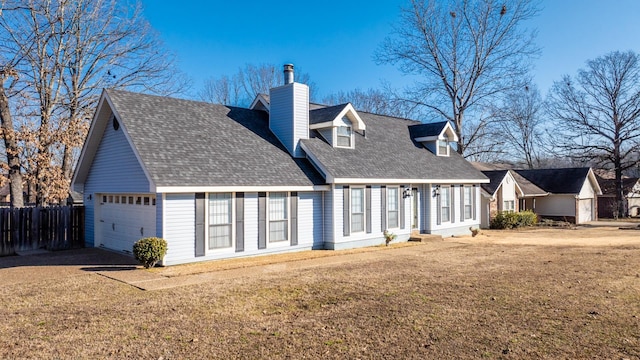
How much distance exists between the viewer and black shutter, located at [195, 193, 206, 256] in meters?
13.9

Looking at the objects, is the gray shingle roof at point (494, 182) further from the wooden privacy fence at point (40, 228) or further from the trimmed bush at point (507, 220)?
the wooden privacy fence at point (40, 228)

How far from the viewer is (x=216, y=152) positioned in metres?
15.8

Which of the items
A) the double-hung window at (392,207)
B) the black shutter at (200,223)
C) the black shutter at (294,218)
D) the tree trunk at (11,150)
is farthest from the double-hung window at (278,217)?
the tree trunk at (11,150)

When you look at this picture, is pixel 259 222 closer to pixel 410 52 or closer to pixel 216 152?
pixel 216 152

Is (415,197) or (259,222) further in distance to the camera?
(415,197)

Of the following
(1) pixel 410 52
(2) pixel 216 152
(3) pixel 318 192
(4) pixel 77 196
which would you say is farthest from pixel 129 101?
(1) pixel 410 52

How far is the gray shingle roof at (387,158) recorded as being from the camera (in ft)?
60.8

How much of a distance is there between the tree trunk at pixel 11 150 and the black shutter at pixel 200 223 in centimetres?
1282

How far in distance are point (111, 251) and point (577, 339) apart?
1528 centimetres

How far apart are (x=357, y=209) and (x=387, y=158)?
3.93 metres

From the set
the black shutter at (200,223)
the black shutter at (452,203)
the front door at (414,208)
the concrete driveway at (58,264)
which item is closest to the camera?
the concrete driveway at (58,264)

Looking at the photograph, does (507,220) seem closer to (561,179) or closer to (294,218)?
(561,179)

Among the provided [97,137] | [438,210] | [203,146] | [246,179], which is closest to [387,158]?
[438,210]

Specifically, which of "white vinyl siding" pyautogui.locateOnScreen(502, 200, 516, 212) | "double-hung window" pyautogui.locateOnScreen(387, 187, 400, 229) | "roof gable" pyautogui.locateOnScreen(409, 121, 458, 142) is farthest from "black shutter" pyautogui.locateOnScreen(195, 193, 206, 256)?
"white vinyl siding" pyautogui.locateOnScreen(502, 200, 516, 212)
